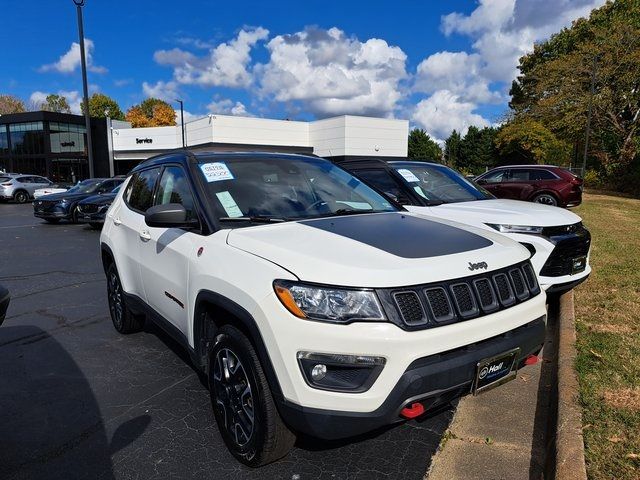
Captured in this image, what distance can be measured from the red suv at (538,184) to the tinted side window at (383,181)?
9392 millimetres

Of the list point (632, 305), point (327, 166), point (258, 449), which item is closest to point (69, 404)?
point (258, 449)

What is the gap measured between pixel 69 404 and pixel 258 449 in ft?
5.79

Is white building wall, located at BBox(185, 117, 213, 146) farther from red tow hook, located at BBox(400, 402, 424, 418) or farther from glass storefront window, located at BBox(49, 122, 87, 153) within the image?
red tow hook, located at BBox(400, 402, 424, 418)

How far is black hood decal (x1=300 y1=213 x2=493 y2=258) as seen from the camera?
99.6 inches

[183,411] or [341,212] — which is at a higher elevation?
[341,212]

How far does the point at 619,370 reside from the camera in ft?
11.5

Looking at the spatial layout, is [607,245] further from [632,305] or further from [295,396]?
[295,396]

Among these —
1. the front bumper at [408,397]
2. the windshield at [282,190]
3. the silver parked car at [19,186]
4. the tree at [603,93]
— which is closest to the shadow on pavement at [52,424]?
the front bumper at [408,397]

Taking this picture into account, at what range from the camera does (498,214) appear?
16.5 ft

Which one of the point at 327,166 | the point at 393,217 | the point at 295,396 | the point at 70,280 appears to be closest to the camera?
the point at 295,396

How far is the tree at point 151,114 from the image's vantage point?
8631cm

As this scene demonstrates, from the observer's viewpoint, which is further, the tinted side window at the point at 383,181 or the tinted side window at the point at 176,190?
the tinted side window at the point at 383,181

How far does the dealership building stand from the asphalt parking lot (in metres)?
42.0

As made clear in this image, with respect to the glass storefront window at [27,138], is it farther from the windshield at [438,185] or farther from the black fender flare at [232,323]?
the black fender flare at [232,323]
